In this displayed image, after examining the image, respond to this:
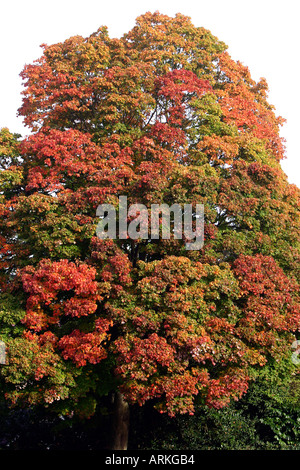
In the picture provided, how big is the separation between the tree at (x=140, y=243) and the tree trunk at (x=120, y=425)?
143mm

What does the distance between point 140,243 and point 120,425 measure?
6583 millimetres

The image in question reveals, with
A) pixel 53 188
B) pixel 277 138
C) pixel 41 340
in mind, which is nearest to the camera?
pixel 41 340

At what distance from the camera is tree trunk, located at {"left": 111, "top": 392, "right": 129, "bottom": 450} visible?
50.1 feet

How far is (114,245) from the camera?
45.4ft

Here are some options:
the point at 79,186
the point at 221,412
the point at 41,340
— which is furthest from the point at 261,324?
the point at 79,186

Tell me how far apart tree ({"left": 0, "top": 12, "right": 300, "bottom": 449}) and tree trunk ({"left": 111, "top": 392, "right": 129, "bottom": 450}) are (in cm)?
14

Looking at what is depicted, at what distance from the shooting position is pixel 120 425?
15.4m

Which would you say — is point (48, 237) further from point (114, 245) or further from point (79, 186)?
point (79, 186)

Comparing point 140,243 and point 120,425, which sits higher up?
point 140,243

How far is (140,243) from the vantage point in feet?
50.1

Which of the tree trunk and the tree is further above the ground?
the tree

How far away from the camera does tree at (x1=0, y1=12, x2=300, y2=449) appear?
12.4m

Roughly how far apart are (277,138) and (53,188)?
39.8 ft

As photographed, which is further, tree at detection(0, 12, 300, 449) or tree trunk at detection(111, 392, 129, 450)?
tree trunk at detection(111, 392, 129, 450)
